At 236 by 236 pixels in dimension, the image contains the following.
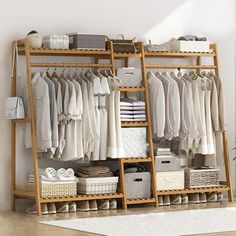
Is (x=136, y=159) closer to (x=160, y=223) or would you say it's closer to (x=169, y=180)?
(x=169, y=180)

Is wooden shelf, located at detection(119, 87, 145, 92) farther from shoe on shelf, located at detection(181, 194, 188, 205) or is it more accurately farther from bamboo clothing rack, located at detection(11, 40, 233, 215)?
shoe on shelf, located at detection(181, 194, 188, 205)

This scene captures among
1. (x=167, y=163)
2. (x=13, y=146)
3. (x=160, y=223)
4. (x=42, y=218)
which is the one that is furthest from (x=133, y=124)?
(x=160, y=223)

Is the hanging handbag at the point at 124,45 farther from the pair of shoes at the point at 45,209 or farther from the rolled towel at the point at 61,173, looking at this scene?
the pair of shoes at the point at 45,209

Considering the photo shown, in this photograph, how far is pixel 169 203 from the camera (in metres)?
8.66

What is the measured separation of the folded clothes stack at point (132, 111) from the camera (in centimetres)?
846

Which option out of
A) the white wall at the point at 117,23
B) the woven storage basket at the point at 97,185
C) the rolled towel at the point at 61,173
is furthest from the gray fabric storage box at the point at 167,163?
the white wall at the point at 117,23

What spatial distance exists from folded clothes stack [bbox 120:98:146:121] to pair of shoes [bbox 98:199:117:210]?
2.99 ft

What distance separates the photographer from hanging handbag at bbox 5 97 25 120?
314 inches

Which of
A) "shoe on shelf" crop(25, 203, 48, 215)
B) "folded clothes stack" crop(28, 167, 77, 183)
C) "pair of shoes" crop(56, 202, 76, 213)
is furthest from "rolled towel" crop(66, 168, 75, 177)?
"shoe on shelf" crop(25, 203, 48, 215)

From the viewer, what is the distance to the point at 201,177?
29.0 ft

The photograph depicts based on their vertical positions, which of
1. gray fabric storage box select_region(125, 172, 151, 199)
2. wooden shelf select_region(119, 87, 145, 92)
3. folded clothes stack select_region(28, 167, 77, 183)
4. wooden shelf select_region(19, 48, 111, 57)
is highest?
wooden shelf select_region(19, 48, 111, 57)

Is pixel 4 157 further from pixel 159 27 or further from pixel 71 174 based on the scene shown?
pixel 159 27

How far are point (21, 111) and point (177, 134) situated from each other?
5.85 feet

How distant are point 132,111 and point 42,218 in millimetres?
1691
